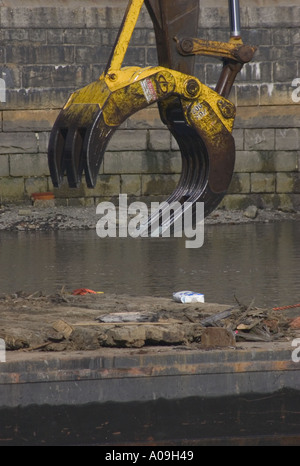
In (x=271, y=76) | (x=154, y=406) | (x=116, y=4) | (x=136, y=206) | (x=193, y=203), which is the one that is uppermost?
(x=116, y=4)

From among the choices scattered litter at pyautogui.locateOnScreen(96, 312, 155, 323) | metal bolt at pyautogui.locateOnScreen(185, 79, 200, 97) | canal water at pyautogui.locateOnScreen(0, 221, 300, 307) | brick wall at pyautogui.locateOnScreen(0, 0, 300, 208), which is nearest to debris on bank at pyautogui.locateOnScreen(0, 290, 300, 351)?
scattered litter at pyautogui.locateOnScreen(96, 312, 155, 323)

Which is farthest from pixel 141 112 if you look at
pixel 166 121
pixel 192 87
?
pixel 192 87

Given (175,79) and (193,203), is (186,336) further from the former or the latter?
(175,79)

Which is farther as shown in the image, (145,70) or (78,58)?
(78,58)

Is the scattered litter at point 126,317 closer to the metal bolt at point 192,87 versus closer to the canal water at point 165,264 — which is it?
the metal bolt at point 192,87

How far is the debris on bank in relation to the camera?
665 cm

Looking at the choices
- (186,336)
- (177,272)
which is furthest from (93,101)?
(177,272)

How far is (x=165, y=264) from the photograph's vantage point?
13383 millimetres

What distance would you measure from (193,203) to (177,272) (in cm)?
591

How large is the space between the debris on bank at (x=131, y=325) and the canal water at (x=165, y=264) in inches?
79.9

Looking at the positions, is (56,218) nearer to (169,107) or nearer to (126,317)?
(126,317)

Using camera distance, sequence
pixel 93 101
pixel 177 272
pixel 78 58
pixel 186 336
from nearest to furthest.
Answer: pixel 93 101, pixel 186 336, pixel 177 272, pixel 78 58

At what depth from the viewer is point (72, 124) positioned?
6367mm

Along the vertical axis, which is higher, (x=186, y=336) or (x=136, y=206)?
(x=136, y=206)
